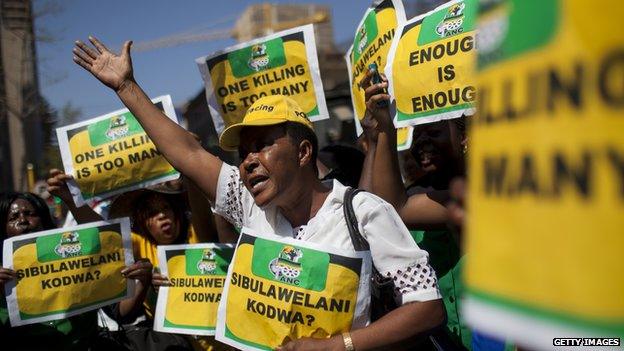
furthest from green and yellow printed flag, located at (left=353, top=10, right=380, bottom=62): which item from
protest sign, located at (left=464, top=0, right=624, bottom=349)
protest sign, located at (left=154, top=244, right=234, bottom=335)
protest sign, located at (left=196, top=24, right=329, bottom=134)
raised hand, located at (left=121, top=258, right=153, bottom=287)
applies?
protest sign, located at (left=464, top=0, right=624, bottom=349)

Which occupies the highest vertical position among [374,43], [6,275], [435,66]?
[374,43]

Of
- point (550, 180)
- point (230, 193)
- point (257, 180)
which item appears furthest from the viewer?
point (230, 193)

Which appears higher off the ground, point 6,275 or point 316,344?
point 6,275

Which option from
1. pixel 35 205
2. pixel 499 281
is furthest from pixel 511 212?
pixel 35 205

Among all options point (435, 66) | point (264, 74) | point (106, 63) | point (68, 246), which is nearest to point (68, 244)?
point (68, 246)

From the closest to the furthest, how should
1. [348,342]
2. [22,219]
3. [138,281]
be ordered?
[348,342]
[138,281]
[22,219]

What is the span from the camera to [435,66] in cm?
264

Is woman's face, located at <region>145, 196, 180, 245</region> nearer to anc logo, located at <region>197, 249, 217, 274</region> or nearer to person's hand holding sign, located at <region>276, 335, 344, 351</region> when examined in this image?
anc logo, located at <region>197, 249, 217, 274</region>

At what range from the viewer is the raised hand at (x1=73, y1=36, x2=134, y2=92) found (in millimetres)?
2652

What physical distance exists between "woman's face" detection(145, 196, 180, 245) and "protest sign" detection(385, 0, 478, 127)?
62.7 inches

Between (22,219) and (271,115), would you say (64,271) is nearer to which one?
(22,219)

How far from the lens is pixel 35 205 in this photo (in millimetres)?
3701

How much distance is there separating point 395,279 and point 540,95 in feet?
4.28

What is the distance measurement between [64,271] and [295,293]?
1.60m
